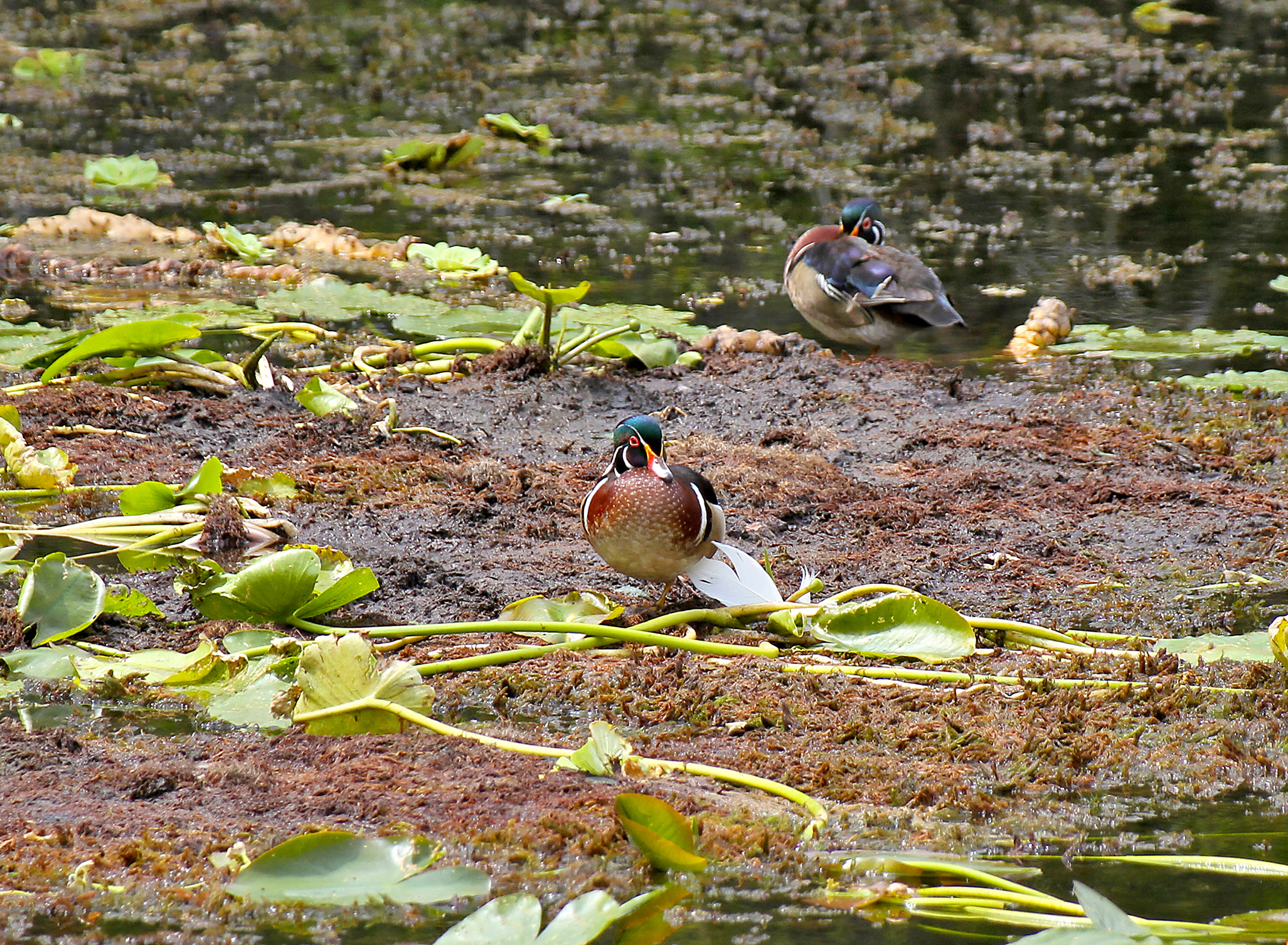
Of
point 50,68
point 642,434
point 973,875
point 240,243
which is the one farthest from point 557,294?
point 50,68

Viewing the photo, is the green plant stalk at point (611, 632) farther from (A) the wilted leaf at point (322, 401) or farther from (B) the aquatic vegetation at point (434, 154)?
(B) the aquatic vegetation at point (434, 154)

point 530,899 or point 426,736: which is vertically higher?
point 530,899

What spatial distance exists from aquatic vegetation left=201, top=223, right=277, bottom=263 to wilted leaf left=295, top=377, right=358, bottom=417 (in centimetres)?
267

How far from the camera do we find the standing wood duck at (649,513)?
3482 mm

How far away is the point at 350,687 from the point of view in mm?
3010

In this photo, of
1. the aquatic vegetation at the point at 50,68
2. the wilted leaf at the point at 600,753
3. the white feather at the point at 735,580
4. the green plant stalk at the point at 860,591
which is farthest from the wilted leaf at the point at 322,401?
the aquatic vegetation at the point at 50,68

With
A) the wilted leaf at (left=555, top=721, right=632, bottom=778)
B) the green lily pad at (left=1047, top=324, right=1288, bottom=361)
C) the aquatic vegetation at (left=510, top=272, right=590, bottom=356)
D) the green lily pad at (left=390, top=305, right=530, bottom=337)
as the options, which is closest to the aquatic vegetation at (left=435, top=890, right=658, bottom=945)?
the wilted leaf at (left=555, top=721, right=632, bottom=778)

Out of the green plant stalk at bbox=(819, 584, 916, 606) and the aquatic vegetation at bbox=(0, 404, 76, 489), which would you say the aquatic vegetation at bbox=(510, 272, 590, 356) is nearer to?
the aquatic vegetation at bbox=(0, 404, 76, 489)

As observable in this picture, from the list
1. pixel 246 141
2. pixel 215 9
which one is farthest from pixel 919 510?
pixel 215 9

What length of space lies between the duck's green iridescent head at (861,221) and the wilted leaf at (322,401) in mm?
2536

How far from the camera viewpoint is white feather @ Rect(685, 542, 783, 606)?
11.9 ft

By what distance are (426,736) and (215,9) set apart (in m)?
16.5

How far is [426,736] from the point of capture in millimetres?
2998

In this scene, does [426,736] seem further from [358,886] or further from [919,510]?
[919,510]
